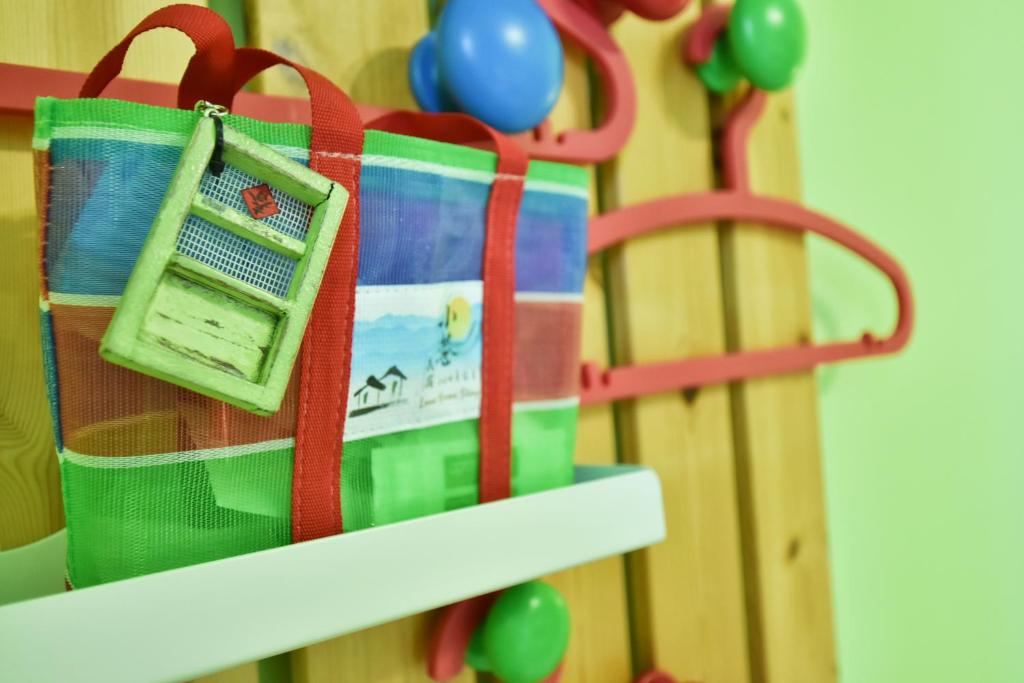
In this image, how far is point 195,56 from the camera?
408 millimetres

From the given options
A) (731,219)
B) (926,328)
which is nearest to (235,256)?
(731,219)

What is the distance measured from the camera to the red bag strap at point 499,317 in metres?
0.47

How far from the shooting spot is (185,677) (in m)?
0.34

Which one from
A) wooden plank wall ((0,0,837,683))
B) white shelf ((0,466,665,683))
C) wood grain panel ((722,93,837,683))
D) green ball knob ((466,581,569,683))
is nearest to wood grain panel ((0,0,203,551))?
wooden plank wall ((0,0,837,683))

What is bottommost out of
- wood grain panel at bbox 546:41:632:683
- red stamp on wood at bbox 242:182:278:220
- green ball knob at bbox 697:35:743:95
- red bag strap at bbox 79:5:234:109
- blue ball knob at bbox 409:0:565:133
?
wood grain panel at bbox 546:41:632:683

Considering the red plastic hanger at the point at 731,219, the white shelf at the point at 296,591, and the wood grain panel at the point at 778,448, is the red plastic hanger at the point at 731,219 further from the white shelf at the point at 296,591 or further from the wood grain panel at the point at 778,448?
the white shelf at the point at 296,591

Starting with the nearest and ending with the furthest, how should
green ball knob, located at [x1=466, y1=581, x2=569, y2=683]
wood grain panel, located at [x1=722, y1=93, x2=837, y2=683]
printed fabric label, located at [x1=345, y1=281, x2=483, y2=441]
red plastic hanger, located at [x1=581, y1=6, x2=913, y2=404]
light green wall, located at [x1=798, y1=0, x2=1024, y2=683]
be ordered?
printed fabric label, located at [x1=345, y1=281, x2=483, y2=441], green ball knob, located at [x1=466, y1=581, x2=569, y2=683], red plastic hanger, located at [x1=581, y1=6, x2=913, y2=404], wood grain panel, located at [x1=722, y1=93, x2=837, y2=683], light green wall, located at [x1=798, y1=0, x2=1024, y2=683]

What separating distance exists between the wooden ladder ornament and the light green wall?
685 millimetres

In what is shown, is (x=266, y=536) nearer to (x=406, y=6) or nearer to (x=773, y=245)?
(x=406, y=6)

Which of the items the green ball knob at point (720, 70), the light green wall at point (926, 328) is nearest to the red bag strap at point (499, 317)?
the green ball knob at point (720, 70)

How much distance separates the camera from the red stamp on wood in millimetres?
360

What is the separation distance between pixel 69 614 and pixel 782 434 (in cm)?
65

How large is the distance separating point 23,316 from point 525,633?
0.36m

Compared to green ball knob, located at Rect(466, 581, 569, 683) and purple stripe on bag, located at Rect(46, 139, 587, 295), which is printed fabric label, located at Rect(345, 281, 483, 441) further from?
green ball knob, located at Rect(466, 581, 569, 683)
